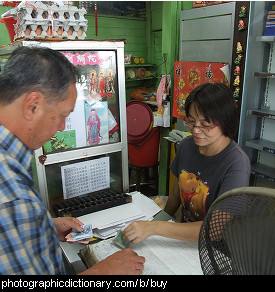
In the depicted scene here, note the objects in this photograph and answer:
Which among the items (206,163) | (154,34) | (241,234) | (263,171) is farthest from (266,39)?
(154,34)

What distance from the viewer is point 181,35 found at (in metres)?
3.37

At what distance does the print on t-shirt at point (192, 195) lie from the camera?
1.49m

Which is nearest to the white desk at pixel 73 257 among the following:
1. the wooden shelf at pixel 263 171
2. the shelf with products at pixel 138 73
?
the wooden shelf at pixel 263 171

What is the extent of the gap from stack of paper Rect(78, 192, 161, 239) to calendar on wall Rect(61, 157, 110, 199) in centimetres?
30

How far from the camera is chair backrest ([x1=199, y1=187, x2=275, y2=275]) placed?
0.45 metres

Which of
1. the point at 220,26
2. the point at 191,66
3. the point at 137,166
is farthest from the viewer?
the point at 137,166

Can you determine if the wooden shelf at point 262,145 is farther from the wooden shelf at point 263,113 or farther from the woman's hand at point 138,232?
the woman's hand at point 138,232

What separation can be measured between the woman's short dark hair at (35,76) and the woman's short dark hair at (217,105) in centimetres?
76

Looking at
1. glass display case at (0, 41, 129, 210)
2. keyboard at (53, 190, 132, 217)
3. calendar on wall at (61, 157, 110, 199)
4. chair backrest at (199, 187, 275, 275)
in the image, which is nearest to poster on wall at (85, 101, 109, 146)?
glass display case at (0, 41, 129, 210)

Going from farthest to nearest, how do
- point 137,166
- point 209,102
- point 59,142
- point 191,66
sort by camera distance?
point 137,166
point 191,66
point 59,142
point 209,102

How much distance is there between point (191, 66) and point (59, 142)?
2.09 m

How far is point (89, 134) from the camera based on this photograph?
5.75ft
